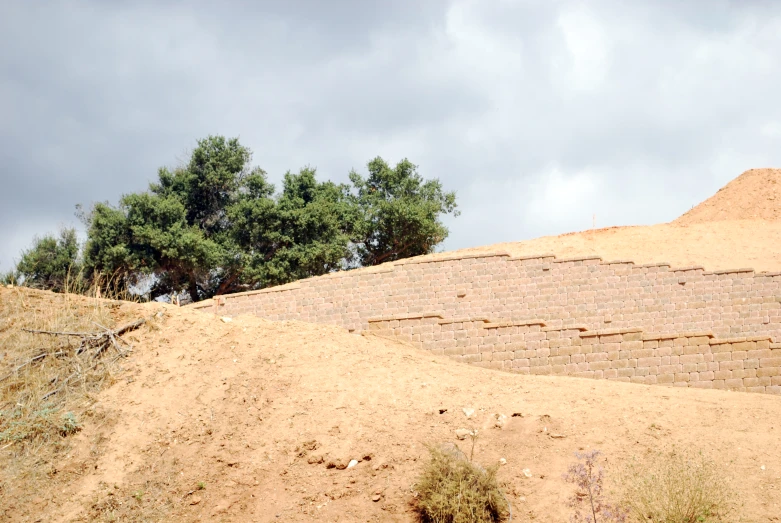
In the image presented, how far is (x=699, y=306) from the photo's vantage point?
1722 cm

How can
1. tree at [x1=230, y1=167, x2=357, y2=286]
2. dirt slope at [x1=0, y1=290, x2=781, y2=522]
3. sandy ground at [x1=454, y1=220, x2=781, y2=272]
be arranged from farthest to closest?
tree at [x1=230, y1=167, x2=357, y2=286], sandy ground at [x1=454, y1=220, x2=781, y2=272], dirt slope at [x1=0, y1=290, x2=781, y2=522]

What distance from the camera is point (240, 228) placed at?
28.7 m

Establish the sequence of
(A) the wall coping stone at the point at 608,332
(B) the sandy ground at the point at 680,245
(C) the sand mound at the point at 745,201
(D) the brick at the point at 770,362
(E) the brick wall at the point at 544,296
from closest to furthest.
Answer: (D) the brick at the point at 770,362 → (A) the wall coping stone at the point at 608,332 → (E) the brick wall at the point at 544,296 → (B) the sandy ground at the point at 680,245 → (C) the sand mound at the point at 745,201

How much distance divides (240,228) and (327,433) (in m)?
19.6

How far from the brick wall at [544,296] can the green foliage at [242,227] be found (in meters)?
9.26

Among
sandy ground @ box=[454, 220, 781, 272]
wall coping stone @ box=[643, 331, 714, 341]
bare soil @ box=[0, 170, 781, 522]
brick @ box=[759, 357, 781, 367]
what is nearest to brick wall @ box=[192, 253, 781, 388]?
sandy ground @ box=[454, 220, 781, 272]

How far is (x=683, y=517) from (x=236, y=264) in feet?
73.9

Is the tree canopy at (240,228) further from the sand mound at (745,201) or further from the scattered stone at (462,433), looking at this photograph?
the scattered stone at (462,433)

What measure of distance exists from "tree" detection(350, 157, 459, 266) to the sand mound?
357 inches

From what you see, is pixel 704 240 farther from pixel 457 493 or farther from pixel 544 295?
pixel 457 493

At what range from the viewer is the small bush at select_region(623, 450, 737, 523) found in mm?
7625

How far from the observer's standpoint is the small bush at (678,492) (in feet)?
25.0

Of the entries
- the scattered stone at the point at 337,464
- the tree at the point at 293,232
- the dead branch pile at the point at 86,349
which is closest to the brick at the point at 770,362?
the scattered stone at the point at 337,464

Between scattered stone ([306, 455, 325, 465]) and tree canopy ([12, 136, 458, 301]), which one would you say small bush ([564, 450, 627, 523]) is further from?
tree canopy ([12, 136, 458, 301])
